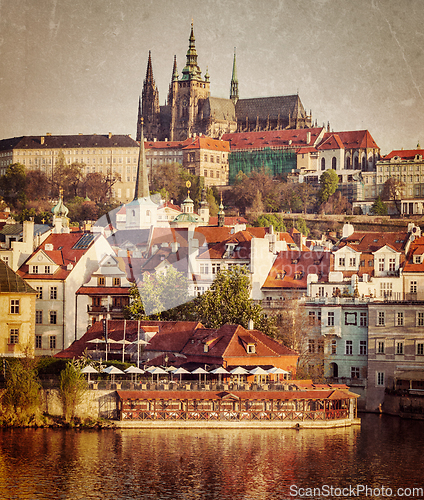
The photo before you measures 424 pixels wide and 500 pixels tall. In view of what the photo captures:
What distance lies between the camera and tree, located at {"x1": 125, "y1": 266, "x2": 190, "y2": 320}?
7275 centimetres

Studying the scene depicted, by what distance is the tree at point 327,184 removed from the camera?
557 feet

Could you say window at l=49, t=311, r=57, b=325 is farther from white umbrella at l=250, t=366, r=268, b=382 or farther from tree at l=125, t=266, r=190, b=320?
white umbrella at l=250, t=366, r=268, b=382

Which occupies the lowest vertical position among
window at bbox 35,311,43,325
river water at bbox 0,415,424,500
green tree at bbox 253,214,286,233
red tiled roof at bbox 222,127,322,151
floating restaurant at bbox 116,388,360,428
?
river water at bbox 0,415,424,500

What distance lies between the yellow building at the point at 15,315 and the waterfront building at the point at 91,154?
12019 cm

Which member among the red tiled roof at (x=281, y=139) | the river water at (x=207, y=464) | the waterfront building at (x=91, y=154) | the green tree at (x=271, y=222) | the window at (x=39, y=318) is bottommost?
the river water at (x=207, y=464)

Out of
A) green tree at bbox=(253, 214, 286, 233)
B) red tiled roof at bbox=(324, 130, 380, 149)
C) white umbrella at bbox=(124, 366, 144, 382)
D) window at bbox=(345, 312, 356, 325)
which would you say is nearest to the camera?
white umbrella at bbox=(124, 366, 144, 382)

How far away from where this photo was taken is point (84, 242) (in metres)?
81.5

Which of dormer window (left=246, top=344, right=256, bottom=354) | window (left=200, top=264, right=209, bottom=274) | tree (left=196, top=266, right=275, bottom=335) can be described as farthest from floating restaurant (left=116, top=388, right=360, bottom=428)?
window (left=200, top=264, right=209, bottom=274)

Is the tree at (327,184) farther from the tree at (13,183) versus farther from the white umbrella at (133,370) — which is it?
the white umbrella at (133,370)

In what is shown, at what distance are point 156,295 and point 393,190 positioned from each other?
96.2m

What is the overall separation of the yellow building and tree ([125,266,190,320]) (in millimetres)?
7896

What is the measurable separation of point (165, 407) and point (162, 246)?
33652 millimetres

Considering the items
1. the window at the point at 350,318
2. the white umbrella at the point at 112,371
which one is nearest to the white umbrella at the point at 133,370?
the white umbrella at the point at 112,371

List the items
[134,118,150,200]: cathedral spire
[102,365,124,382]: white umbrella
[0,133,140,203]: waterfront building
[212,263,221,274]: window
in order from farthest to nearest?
1. [0,133,140,203]: waterfront building
2. [134,118,150,200]: cathedral spire
3. [212,263,221,274]: window
4. [102,365,124,382]: white umbrella
